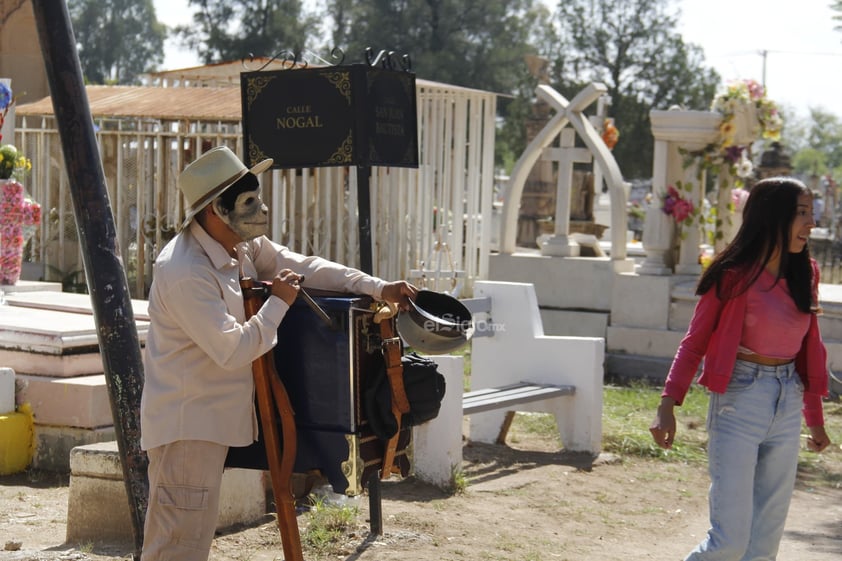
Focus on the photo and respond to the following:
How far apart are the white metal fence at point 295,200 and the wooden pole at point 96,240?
24.1 feet

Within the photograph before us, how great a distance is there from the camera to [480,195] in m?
15.8

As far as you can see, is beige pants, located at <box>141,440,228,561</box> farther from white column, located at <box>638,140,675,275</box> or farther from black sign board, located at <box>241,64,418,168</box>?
white column, located at <box>638,140,675,275</box>

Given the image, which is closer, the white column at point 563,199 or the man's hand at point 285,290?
the man's hand at point 285,290

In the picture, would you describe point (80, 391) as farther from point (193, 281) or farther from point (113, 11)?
point (113, 11)

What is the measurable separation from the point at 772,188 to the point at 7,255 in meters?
6.29

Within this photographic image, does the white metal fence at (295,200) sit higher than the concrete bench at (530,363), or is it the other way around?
the white metal fence at (295,200)

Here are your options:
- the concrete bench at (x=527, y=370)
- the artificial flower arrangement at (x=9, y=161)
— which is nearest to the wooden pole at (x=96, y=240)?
the concrete bench at (x=527, y=370)

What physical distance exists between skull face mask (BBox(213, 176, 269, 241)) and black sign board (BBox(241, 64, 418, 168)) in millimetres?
1847

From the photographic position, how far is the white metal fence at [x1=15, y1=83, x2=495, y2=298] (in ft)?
A: 40.7

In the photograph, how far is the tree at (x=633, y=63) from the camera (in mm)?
43219

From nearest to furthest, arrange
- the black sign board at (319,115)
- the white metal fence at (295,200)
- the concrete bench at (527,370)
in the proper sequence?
the black sign board at (319,115) < the concrete bench at (527,370) < the white metal fence at (295,200)

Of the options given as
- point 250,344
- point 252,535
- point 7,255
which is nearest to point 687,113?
point 7,255

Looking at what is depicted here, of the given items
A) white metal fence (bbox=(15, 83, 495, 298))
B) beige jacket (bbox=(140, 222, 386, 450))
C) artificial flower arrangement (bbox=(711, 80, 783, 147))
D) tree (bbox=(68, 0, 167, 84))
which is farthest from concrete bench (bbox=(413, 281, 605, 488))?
tree (bbox=(68, 0, 167, 84))

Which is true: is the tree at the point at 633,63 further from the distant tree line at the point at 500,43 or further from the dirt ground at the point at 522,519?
the dirt ground at the point at 522,519
